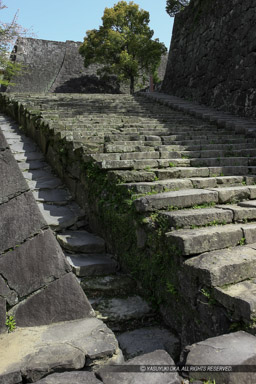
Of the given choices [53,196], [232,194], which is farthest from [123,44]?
[232,194]

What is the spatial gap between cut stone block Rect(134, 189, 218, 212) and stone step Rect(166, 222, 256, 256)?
1.36 feet

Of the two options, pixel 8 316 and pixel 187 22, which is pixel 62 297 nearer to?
pixel 8 316

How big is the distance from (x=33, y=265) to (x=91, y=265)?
1153 mm

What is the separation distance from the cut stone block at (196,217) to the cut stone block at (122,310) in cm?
78

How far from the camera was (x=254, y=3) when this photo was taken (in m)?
8.19

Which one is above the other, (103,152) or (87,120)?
(87,120)

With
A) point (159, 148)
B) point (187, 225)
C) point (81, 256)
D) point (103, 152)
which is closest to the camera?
point (187, 225)

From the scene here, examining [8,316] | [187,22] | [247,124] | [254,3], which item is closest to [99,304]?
[8,316]

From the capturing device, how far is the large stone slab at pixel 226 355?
1.71 meters

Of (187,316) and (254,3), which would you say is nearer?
(187,316)

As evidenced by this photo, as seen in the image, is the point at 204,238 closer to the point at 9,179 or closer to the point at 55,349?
the point at 55,349

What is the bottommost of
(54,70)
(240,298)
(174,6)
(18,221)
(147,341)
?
(147,341)

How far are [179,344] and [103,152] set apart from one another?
2649 mm

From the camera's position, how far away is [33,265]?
87.0 inches
